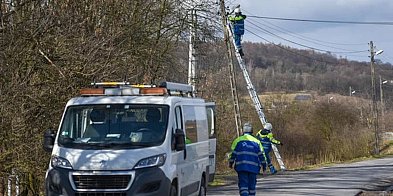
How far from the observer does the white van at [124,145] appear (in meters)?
10.6

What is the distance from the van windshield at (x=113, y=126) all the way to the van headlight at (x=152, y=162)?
27 centimetres

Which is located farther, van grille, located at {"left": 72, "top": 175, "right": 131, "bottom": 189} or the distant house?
the distant house

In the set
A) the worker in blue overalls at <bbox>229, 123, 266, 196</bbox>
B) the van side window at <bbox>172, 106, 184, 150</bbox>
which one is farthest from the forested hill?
the van side window at <bbox>172, 106, 184, 150</bbox>

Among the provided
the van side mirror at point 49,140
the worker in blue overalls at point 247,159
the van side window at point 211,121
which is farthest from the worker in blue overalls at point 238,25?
the van side mirror at point 49,140

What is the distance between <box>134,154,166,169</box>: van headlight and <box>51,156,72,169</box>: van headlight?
1099mm

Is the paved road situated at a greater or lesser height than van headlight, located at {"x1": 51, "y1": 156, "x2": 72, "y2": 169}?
lesser

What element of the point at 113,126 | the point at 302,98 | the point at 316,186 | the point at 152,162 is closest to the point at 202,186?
the point at 113,126

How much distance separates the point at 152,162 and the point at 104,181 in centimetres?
80

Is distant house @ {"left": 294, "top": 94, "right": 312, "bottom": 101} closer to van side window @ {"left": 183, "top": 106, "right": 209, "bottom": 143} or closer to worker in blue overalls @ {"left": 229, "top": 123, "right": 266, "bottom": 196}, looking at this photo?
van side window @ {"left": 183, "top": 106, "right": 209, "bottom": 143}

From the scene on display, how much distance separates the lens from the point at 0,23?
41.0 ft

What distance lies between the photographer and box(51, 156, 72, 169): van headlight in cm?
1074

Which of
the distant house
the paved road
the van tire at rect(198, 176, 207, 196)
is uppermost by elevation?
the distant house

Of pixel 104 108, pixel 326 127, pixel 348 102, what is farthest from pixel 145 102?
pixel 348 102

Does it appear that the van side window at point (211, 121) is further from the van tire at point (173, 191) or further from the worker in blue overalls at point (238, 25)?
the worker in blue overalls at point (238, 25)
